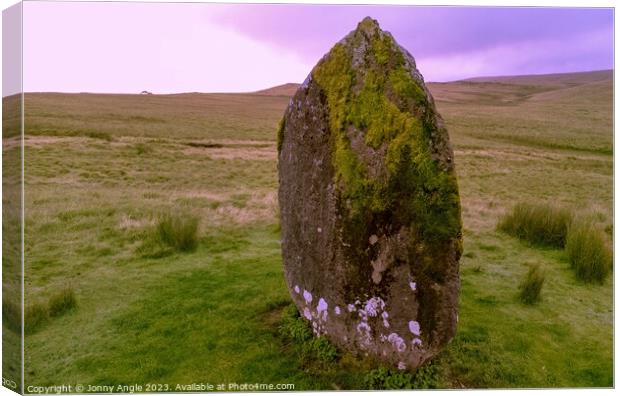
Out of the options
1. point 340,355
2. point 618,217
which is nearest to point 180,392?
point 340,355

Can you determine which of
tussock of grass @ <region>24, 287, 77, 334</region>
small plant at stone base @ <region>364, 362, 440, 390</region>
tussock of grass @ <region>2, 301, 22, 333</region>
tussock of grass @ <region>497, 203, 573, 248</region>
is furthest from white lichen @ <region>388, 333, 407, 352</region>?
tussock of grass @ <region>497, 203, 573, 248</region>

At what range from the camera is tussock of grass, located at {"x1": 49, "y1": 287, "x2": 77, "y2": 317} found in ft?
22.2

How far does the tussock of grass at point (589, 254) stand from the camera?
26.1 feet

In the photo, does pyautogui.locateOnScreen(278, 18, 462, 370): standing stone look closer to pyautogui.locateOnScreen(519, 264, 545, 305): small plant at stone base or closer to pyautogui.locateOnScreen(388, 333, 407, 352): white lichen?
pyautogui.locateOnScreen(388, 333, 407, 352): white lichen

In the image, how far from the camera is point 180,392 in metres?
5.59

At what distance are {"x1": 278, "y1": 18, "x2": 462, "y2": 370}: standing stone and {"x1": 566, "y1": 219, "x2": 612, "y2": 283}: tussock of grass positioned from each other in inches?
169

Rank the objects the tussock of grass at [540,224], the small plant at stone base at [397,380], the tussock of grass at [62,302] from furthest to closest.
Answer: the tussock of grass at [540,224]
the tussock of grass at [62,302]
the small plant at stone base at [397,380]

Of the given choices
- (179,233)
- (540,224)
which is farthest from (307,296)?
(540,224)

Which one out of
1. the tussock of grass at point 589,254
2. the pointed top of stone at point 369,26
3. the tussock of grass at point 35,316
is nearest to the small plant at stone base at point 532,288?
the tussock of grass at point 589,254

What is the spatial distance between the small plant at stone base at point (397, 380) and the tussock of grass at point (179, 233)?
4948mm

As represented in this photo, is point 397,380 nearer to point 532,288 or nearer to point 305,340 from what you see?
point 305,340

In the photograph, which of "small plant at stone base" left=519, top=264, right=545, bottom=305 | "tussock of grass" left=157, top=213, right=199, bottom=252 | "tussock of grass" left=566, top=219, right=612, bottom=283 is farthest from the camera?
"tussock of grass" left=157, top=213, right=199, bottom=252

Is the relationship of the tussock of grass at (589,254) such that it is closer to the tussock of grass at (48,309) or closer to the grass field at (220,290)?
the grass field at (220,290)

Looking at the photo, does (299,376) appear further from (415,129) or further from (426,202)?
(415,129)
